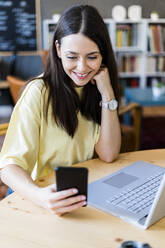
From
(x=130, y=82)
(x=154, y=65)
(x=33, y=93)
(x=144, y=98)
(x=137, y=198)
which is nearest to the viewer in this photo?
(x=137, y=198)

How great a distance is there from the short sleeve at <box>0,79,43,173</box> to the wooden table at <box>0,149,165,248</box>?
165mm

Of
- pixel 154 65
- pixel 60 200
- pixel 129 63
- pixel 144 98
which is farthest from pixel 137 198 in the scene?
pixel 129 63

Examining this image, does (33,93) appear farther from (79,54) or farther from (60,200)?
(60,200)

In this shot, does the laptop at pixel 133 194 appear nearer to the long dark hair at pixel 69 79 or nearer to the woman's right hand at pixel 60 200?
the woman's right hand at pixel 60 200

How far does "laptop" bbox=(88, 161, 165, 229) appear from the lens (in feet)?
2.41

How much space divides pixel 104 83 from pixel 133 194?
474 millimetres

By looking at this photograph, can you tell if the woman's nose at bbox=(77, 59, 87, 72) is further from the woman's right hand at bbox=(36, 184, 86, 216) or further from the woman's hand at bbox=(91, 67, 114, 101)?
the woman's right hand at bbox=(36, 184, 86, 216)

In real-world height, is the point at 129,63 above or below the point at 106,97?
below

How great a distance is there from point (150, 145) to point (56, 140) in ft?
7.50

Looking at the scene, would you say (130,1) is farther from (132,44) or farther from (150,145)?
(150,145)

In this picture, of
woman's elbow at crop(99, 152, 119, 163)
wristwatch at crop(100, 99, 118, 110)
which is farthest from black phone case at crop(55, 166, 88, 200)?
wristwatch at crop(100, 99, 118, 110)

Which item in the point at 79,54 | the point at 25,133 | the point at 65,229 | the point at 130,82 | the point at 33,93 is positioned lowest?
the point at 130,82

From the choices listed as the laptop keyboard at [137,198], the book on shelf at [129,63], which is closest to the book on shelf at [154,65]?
the book on shelf at [129,63]

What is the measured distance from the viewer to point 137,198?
0.85 meters
